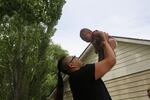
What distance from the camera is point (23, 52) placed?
63.7ft

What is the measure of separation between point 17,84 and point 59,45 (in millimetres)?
27023

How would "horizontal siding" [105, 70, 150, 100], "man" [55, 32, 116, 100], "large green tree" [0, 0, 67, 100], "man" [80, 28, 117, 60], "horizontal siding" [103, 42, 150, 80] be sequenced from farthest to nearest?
"large green tree" [0, 0, 67, 100], "horizontal siding" [103, 42, 150, 80], "horizontal siding" [105, 70, 150, 100], "man" [80, 28, 117, 60], "man" [55, 32, 116, 100]

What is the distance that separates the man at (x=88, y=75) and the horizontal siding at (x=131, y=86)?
30.0 ft

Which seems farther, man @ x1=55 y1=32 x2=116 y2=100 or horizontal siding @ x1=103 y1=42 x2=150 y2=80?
horizontal siding @ x1=103 y1=42 x2=150 y2=80

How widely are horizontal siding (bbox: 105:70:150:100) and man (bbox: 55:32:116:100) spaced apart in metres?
9.13

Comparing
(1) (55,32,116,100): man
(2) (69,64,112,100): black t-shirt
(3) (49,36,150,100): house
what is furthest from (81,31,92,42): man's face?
(3) (49,36,150,100): house

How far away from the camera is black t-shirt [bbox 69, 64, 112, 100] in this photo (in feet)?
11.0

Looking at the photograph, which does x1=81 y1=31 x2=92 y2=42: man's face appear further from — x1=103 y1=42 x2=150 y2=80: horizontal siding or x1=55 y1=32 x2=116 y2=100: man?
x1=103 y1=42 x2=150 y2=80: horizontal siding

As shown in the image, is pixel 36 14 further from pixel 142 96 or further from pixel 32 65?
pixel 142 96

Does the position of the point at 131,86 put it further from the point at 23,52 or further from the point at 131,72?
the point at 23,52

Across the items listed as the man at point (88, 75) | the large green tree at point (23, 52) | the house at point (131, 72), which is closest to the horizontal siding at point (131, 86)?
the house at point (131, 72)

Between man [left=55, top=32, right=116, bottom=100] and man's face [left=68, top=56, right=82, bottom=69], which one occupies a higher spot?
man's face [left=68, top=56, right=82, bottom=69]

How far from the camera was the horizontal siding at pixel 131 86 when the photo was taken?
12.7 m

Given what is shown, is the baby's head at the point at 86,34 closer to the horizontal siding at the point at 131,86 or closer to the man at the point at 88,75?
the man at the point at 88,75
